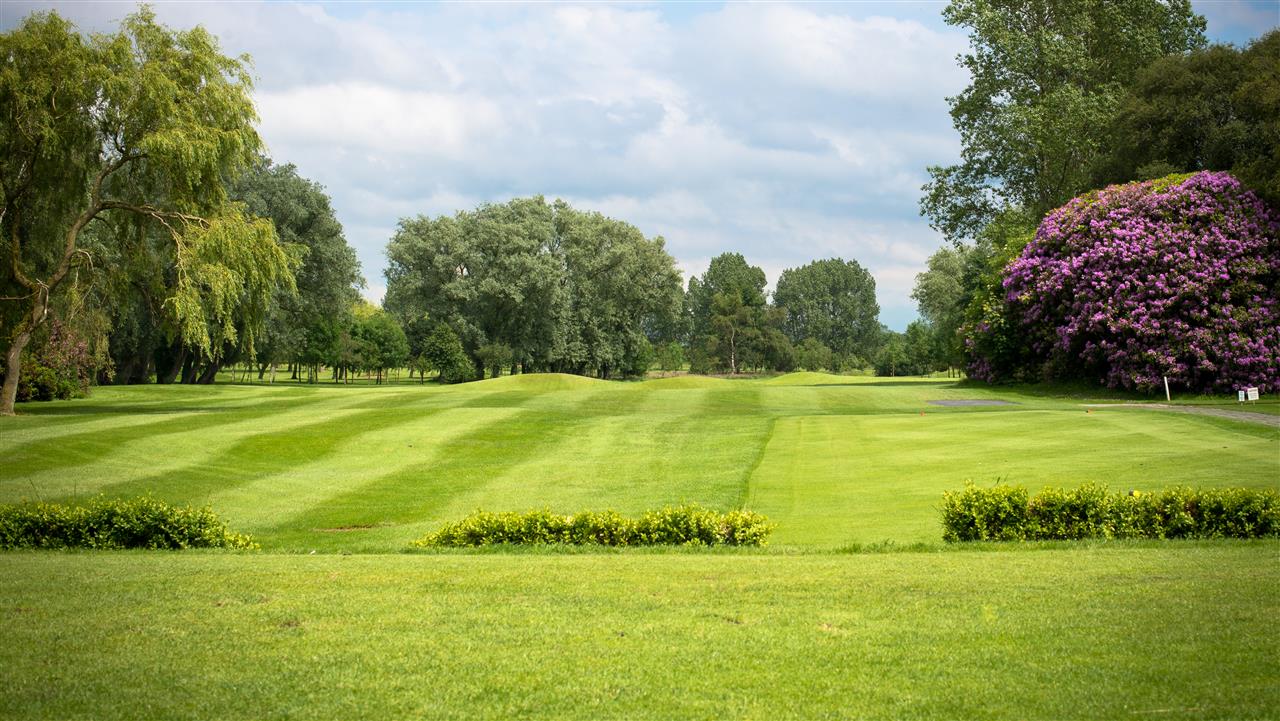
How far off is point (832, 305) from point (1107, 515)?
127 m

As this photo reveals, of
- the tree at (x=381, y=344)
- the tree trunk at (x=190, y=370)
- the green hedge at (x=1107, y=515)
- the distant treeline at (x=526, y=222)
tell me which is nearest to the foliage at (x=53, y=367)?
the distant treeline at (x=526, y=222)

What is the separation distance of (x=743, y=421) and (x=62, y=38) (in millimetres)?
23379

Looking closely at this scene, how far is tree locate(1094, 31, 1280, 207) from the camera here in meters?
37.8

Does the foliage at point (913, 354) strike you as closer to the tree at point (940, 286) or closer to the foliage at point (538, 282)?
the tree at point (940, 286)

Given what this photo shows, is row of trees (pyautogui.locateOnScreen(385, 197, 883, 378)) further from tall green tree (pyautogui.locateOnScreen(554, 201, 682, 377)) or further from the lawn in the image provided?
the lawn

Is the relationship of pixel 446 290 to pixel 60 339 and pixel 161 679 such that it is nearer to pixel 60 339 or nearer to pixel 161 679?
pixel 60 339

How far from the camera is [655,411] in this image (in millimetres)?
30312

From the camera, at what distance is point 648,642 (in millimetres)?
6215

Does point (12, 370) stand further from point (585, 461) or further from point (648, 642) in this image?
point (648, 642)

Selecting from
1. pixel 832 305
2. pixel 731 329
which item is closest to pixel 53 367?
pixel 731 329

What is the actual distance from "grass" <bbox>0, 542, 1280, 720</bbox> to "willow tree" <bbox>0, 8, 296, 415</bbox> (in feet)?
68.0

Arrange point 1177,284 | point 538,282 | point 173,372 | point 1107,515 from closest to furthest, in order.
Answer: point 1107,515 → point 1177,284 → point 173,372 → point 538,282

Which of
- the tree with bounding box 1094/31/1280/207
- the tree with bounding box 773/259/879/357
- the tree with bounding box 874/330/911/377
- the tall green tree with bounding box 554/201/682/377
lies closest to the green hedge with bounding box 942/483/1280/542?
the tree with bounding box 1094/31/1280/207

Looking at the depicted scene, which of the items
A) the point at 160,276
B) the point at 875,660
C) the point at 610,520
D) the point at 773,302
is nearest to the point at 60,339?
the point at 160,276
